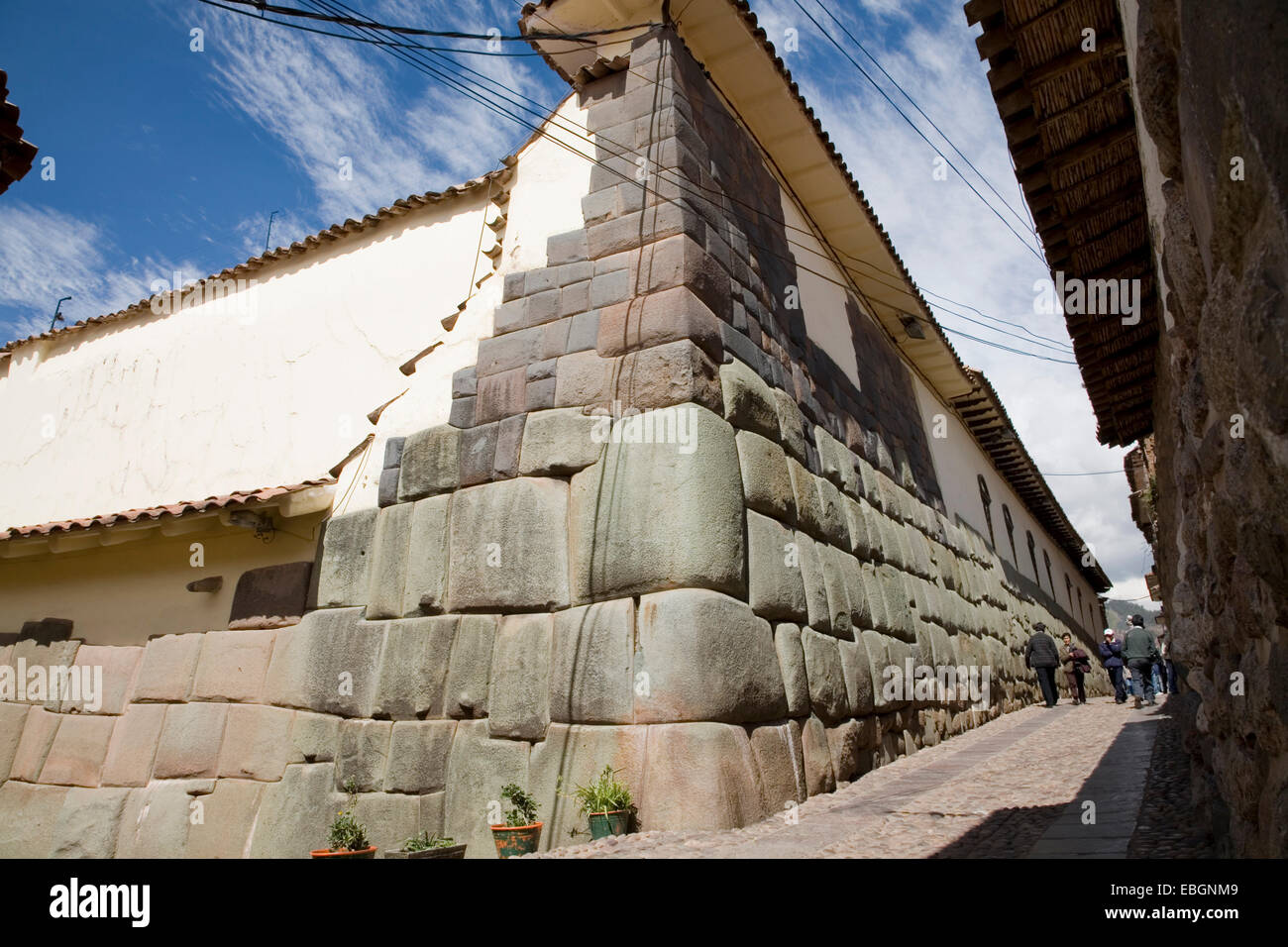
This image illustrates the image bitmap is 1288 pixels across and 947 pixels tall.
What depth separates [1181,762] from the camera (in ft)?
14.5

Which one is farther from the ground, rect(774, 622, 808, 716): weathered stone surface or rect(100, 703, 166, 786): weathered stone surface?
rect(774, 622, 808, 716): weathered stone surface

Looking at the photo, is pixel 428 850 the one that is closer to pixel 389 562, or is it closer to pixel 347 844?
pixel 347 844

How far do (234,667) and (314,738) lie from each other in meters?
1.06

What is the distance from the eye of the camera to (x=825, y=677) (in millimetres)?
4637

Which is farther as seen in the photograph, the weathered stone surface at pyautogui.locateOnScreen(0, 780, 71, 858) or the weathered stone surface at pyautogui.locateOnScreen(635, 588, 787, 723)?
the weathered stone surface at pyautogui.locateOnScreen(0, 780, 71, 858)

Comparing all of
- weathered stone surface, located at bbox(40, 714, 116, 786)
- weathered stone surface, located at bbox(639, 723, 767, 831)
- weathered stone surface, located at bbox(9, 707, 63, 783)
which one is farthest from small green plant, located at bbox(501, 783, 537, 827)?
weathered stone surface, located at bbox(9, 707, 63, 783)

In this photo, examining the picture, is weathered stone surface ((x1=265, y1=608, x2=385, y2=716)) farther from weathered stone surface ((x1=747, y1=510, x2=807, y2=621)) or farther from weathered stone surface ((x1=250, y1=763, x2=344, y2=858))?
weathered stone surface ((x1=747, y1=510, x2=807, y2=621))

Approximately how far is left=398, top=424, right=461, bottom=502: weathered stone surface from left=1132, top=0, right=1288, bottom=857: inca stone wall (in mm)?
3777

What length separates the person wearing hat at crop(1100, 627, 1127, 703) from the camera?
1118 centimetres

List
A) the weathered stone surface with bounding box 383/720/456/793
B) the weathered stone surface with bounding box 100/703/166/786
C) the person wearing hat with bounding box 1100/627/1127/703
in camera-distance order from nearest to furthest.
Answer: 1. the weathered stone surface with bounding box 383/720/456/793
2. the weathered stone surface with bounding box 100/703/166/786
3. the person wearing hat with bounding box 1100/627/1127/703

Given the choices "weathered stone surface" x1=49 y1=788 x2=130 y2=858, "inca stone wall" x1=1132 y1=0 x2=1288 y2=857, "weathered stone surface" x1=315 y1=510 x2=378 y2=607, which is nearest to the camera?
"inca stone wall" x1=1132 y1=0 x2=1288 y2=857

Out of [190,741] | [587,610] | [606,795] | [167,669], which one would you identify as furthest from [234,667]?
[606,795]

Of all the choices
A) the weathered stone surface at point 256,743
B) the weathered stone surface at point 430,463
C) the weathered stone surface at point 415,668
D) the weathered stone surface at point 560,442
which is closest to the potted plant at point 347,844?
the weathered stone surface at point 415,668
